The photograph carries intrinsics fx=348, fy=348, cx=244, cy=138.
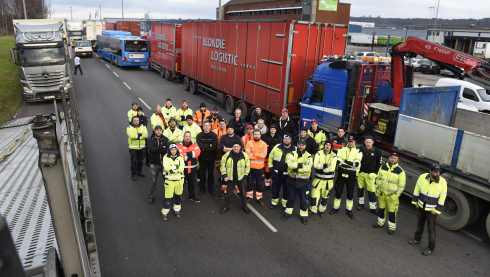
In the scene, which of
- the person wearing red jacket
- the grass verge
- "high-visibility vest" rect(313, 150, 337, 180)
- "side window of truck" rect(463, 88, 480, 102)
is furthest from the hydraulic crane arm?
the grass verge

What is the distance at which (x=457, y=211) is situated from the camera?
23.7ft

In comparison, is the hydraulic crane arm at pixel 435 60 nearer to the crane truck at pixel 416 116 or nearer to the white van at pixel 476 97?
the crane truck at pixel 416 116

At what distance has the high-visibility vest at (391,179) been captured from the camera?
696cm

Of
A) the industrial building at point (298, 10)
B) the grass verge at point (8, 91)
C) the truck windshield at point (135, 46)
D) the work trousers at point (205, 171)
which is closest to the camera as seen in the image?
the work trousers at point (205, 171)

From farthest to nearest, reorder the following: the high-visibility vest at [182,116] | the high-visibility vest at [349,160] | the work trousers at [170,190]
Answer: the high-visibility vest at [182,116], the high-visibility vest at [349,160], the work trousers at [170,190]

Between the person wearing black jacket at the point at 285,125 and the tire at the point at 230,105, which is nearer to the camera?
the person wearing black jacket at the point at 285,125

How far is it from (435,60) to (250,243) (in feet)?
22.0

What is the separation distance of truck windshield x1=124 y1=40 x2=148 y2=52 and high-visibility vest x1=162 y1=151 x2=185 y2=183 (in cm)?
2611

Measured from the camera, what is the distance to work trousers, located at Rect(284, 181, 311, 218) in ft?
24.4

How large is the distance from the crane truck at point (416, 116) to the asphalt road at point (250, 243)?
1.07 m

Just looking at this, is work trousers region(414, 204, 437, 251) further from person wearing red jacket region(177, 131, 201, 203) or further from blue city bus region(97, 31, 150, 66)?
blue city bus region(97, 31, 150, 66)

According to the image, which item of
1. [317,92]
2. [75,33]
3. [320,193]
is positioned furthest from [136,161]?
[75,33]

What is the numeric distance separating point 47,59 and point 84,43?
969 inches

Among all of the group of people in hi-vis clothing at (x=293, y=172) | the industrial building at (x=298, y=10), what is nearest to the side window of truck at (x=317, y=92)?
the group of people in hi-vis clothing at (x=293, y=172)
